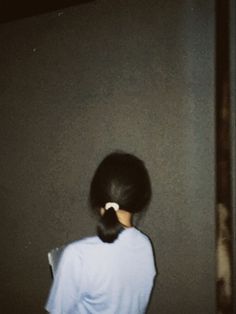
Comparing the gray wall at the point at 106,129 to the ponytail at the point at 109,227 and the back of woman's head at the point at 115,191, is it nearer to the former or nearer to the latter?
the back of woman's head at the point at 115,191

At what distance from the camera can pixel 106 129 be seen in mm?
3102

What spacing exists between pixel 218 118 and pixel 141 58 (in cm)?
101

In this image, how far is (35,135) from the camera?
11.3ft

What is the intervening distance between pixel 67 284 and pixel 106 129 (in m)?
1.67

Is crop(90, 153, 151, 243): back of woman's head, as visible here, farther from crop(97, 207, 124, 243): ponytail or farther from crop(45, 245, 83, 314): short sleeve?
crop(45, 245, 83, 314): short sleeve

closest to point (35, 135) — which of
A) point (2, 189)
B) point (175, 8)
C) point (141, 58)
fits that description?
point (2, 189)

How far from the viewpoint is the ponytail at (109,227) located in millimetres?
1737

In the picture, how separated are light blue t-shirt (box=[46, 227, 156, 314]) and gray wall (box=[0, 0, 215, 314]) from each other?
3.44 feet

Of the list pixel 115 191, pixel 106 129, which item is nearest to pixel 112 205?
pixel 115 191

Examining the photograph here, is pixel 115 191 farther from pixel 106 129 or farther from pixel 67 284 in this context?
pixel 106 129

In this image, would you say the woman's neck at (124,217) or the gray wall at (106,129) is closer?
the woman's neck at (124,217)

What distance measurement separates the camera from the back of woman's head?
1.76 meters

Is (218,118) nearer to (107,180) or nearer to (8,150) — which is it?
Result: (107,180)

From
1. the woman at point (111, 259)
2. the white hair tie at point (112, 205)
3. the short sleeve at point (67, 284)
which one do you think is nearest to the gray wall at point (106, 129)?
the woman at point (111, 259)
